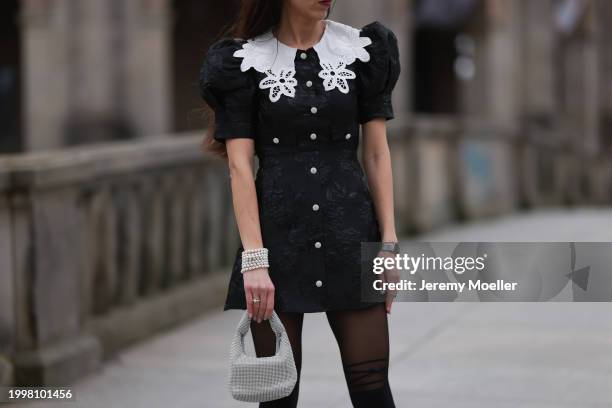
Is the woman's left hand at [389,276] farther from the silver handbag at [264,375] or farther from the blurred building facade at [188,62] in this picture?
the blurred building facade at [188,62]

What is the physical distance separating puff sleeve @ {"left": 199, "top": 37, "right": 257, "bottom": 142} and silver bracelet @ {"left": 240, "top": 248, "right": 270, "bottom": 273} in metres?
0.34

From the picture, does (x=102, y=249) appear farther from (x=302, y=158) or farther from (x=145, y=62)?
(x=145, y=62)

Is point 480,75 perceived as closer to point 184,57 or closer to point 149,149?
point 184,57

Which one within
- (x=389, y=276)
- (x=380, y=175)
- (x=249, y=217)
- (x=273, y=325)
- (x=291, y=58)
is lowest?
(x=273, y=325)

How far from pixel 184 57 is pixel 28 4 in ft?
23.1

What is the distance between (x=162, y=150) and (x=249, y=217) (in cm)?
408

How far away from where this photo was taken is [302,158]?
3438 mm

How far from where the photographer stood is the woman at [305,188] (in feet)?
11.2

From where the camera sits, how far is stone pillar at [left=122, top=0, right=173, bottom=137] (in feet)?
45.0

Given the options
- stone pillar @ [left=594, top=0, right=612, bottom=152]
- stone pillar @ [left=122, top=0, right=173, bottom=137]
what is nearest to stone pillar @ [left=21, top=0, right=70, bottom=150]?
stone pillar @ [left=122, top=0, right=173, bottom=137]

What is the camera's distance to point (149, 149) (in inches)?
283

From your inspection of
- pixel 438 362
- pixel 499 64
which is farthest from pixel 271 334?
pixel 499 64

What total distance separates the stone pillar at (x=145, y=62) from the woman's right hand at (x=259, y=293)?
35.3 ft

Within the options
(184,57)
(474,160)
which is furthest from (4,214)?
(184,57)
